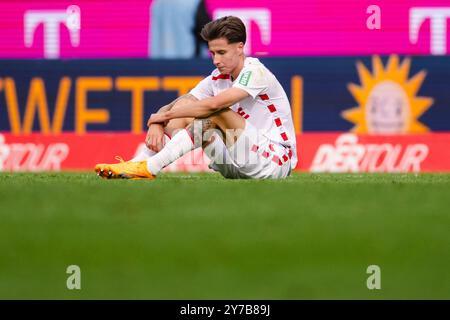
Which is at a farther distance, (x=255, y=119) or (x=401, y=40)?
(x=401, y=40)

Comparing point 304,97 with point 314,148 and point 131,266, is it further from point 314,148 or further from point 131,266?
point 131,266

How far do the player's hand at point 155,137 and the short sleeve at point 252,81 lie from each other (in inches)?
22.9

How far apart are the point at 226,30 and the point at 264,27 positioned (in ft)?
25.4

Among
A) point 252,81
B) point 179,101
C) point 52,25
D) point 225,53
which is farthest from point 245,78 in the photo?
point 52,25

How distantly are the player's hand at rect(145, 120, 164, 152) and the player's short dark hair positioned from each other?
26.3 inches

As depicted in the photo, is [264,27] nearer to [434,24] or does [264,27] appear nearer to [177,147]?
[434,24]

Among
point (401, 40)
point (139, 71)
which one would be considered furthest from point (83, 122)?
point (401, 40)

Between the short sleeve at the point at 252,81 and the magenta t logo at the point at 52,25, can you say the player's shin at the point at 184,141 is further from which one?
the magenta t logo at the point at 52,25

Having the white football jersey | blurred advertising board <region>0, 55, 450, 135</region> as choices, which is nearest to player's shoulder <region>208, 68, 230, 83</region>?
the white football jersey

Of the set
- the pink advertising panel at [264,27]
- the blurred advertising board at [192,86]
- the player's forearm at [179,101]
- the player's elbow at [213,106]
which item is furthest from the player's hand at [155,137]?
the pink advertising panel at [264,27]

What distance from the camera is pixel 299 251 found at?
160 inches

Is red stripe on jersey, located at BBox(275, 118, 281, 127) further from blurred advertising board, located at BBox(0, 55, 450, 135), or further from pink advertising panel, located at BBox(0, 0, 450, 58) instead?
pink advertising panel, located at BBox(0, 0, 450, 58)

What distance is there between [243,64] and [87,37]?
8.45 m

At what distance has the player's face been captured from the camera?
6.87 m
